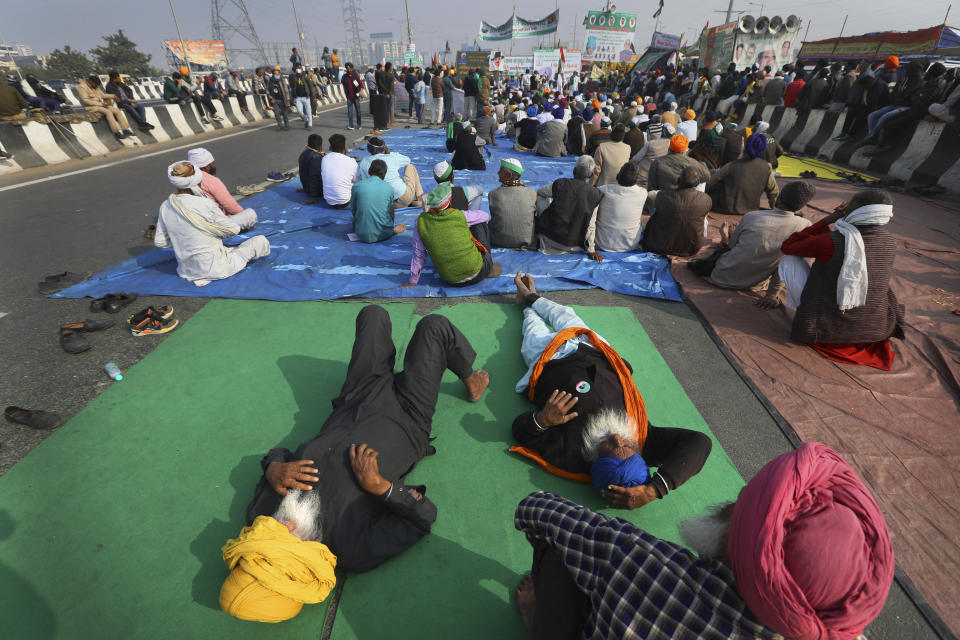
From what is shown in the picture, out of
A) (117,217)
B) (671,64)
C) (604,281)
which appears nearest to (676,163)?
(604,281)

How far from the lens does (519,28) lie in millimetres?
24203

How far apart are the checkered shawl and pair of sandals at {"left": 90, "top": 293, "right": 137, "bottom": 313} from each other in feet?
14.6

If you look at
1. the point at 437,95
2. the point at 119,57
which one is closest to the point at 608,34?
the point at 437,95

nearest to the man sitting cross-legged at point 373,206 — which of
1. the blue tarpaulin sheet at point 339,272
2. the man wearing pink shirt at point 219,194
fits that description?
the blue tarpaulin sheet at point 339,272

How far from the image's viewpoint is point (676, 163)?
6.18m

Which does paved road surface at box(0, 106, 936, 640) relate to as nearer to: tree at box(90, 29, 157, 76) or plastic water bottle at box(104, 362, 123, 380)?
plastic water bottle at box(104, 362, 123, 380)

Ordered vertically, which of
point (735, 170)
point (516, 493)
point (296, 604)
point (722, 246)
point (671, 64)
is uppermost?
point (671, 64)

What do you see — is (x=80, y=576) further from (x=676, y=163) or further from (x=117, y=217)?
(x=676, y=163)

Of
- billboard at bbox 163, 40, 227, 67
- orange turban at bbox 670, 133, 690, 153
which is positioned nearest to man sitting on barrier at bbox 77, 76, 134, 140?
orange turban at bbox 670, 133, 690, 153

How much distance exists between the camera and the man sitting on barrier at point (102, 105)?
956 centimetres

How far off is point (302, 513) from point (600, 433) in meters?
1.50

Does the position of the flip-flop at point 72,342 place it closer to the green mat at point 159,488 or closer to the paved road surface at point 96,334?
the paved road surface at point 96,334

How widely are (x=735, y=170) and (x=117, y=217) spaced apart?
9.13 metres

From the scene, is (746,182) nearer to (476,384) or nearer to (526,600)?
(476,384)
